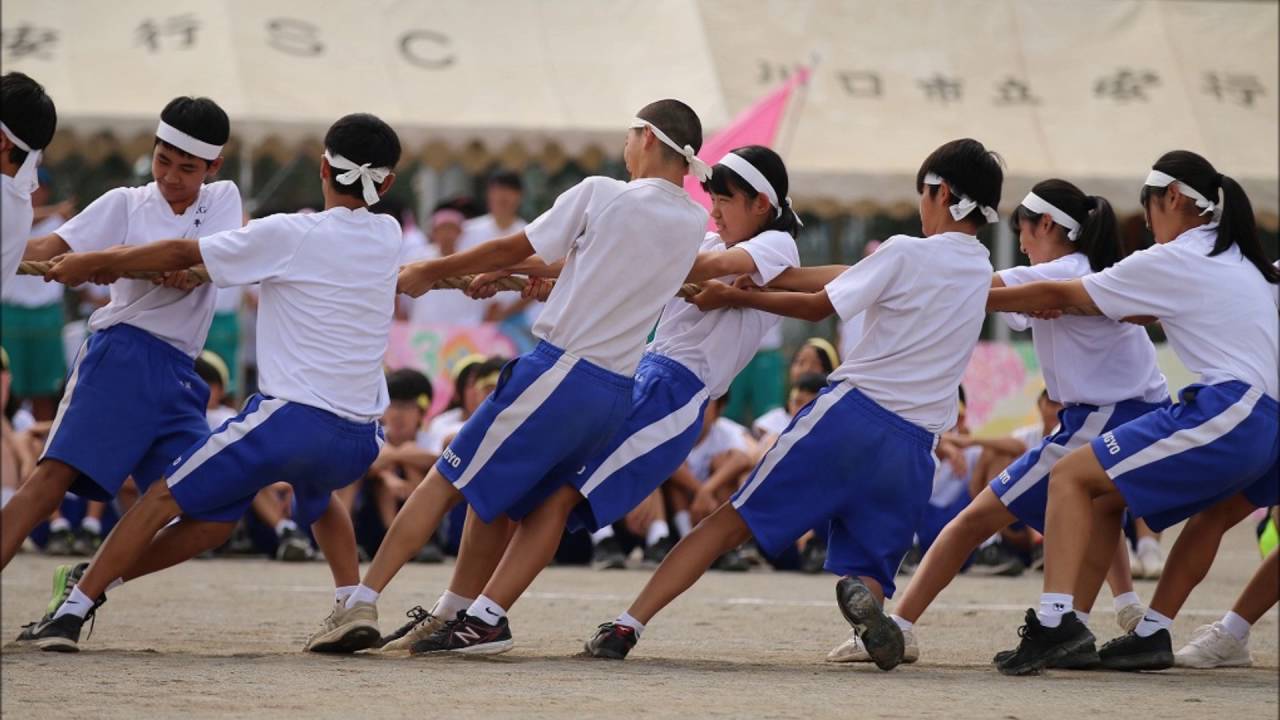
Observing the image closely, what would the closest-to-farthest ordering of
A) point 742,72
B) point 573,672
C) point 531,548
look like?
point 573,672, point 531,548, point 742,72

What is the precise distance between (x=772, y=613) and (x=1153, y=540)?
3569 mm

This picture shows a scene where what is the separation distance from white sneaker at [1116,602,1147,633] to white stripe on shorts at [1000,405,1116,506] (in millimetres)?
891

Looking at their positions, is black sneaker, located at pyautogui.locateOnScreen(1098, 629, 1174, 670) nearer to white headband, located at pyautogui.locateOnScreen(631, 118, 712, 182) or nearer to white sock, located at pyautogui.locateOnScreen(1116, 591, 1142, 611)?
white sock, located at pyautogui.locateOnScreen(1116, 591, 1142, 611)

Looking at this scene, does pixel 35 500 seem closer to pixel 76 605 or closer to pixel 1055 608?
pixel 76 605

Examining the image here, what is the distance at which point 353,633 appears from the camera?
673cm

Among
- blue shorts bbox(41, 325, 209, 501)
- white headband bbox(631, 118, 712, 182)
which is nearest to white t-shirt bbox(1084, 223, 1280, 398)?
white headband bbox(631, 118, 712, 182)

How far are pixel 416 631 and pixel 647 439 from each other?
1.08 meters

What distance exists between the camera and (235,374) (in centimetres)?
1398

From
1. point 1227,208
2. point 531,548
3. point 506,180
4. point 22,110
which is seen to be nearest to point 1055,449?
point 1227,208

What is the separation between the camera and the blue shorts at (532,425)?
6590 millimetres

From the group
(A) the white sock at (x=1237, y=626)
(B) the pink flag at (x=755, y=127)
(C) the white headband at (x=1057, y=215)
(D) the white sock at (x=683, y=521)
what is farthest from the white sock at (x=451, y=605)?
(B) the pink flag at (x=755, y=127)

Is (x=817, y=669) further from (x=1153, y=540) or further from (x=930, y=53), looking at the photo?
(x=930, y=53)

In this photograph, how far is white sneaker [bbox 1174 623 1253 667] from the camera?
7258 millimetres

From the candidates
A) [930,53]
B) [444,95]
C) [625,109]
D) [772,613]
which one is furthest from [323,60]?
[772,613]
